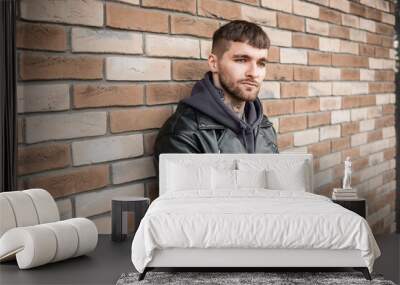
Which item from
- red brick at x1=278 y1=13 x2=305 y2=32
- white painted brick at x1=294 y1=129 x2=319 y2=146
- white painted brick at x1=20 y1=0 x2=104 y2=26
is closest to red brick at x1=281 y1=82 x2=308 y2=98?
white painted brick at x1=294 y1=129 x2=319 y2=146

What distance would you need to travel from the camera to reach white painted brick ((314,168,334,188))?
4.72 meters

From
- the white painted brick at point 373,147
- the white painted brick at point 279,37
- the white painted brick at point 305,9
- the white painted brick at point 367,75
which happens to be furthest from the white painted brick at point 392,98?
the white painted brick at point 279,37

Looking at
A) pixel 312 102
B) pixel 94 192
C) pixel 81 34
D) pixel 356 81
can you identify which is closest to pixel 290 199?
pixel 94 192

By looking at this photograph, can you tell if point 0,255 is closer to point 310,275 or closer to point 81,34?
point 81,34

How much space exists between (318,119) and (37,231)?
→ 230 cm

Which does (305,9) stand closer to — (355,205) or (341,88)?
(341,88)

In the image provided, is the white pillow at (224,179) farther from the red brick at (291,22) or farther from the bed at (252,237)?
the red brick at (291,22)

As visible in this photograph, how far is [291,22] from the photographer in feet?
14.7

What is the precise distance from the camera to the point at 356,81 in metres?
5.21

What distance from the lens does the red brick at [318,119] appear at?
4659 mm

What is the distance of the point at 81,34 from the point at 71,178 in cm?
68

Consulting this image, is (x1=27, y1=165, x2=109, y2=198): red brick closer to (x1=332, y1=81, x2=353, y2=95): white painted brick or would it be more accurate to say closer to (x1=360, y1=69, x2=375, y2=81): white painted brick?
(x1=332, y1=81, x2=353, y2=95): white painted brick

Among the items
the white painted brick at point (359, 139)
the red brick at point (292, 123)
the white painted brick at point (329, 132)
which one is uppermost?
the red brick at point (292, 123)

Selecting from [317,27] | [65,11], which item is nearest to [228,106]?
[65,11]
